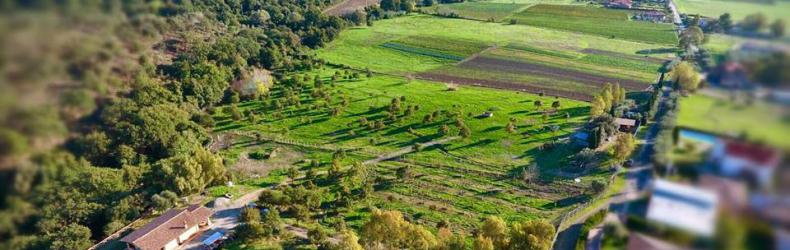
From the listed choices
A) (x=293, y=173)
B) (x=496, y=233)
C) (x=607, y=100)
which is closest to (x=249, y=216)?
(x=293, y=173)

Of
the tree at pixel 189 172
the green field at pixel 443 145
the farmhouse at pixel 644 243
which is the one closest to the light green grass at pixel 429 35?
the green field at pixel 443 145

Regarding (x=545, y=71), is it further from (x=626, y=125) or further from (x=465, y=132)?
(x=465, y=132)

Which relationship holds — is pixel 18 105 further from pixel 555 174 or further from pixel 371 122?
pixel 371 122

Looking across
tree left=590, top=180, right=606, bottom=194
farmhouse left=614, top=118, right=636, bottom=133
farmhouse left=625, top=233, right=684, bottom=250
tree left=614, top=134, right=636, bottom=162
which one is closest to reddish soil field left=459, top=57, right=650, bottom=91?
farmhouse left=614, top=118, right=636, bottom=133

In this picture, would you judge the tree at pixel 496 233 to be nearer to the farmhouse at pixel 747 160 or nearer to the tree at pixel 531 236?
the tree at pixel 531 236

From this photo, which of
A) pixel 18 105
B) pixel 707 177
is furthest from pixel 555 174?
pixel 18 105

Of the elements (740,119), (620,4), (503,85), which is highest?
(620,4)
